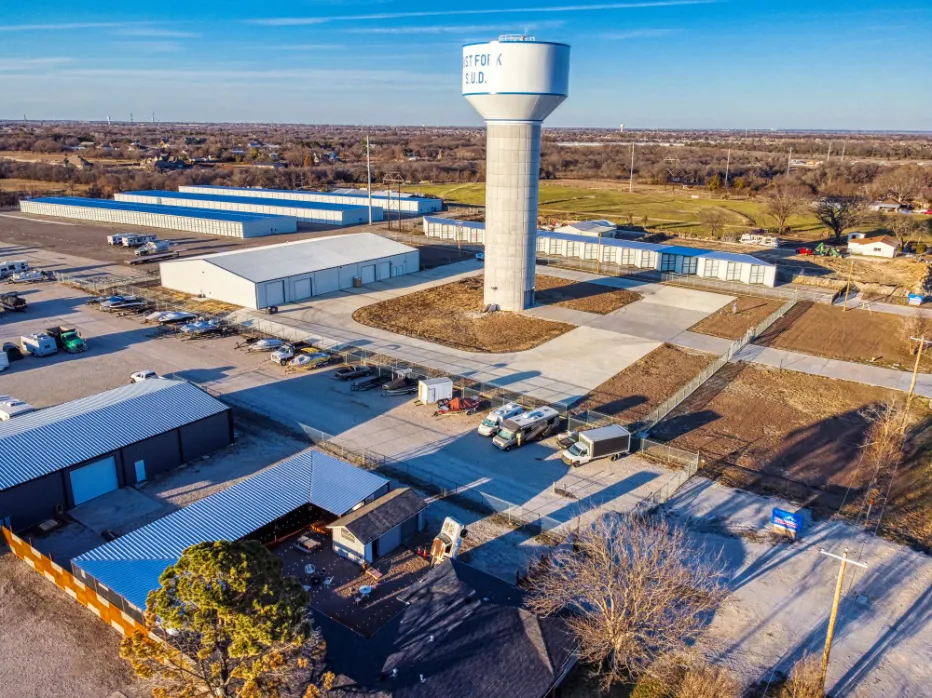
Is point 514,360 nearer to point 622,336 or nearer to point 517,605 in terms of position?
point 622,336

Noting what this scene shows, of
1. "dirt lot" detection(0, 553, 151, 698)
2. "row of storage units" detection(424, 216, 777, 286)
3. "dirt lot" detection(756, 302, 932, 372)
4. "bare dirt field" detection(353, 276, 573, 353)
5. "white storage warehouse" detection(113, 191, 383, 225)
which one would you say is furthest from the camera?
"white storage warehouse" detection(113, 191, 383, 225)

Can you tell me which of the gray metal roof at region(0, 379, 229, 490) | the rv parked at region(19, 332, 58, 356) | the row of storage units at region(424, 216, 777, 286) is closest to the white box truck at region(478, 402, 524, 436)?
the gray metal roof at region(0, 379, 229, 490)

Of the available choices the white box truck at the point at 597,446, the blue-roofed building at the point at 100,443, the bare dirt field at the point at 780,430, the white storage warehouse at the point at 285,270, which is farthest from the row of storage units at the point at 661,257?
the blue-roofed building at the point at 100,443

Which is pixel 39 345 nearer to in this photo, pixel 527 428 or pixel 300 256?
pixel 300 256

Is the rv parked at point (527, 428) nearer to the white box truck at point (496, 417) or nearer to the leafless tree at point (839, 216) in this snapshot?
the white box truck at point (496, 417)

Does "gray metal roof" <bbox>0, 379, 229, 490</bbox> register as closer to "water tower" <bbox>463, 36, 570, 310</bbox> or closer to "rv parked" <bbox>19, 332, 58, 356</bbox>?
"rv parked" <bbox>19, 332, 58, 356</bbox>

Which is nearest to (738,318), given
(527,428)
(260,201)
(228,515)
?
(527,428)
